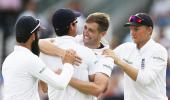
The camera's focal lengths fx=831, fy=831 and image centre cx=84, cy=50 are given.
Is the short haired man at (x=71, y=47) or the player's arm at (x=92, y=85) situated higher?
the short haired man at (x=71, y=47)

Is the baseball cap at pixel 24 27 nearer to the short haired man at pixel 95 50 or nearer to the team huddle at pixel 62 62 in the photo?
the team huddle at pixel 62 62

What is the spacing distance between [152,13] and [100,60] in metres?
9.37

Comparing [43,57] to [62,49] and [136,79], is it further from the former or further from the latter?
[136,79]

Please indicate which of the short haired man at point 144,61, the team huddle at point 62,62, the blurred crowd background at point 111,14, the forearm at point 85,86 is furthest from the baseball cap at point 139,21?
the blurred crowd background at point 111,14

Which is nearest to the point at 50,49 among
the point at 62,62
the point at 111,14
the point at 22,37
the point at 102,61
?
the point at 62,62

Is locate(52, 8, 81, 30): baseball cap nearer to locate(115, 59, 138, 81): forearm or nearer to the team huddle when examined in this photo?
the team huddle

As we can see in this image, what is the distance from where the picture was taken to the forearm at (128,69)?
10122mm

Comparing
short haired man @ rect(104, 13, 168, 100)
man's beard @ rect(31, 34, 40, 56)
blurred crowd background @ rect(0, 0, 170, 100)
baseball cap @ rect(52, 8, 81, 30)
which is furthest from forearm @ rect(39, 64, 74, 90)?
blurred crowd background @ rect(0, 0, 170, 100)

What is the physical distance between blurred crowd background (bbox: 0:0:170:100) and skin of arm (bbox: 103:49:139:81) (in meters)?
5.20

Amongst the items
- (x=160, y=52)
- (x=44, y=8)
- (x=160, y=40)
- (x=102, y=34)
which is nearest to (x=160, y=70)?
(x=160, y=52)

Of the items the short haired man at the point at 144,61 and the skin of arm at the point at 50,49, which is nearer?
the skin of arm at the point at 50,49

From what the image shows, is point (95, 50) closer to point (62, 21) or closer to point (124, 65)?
point (124, 65)

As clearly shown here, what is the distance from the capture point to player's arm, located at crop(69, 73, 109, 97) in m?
9.45

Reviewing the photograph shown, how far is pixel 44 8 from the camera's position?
20016 millimetres
